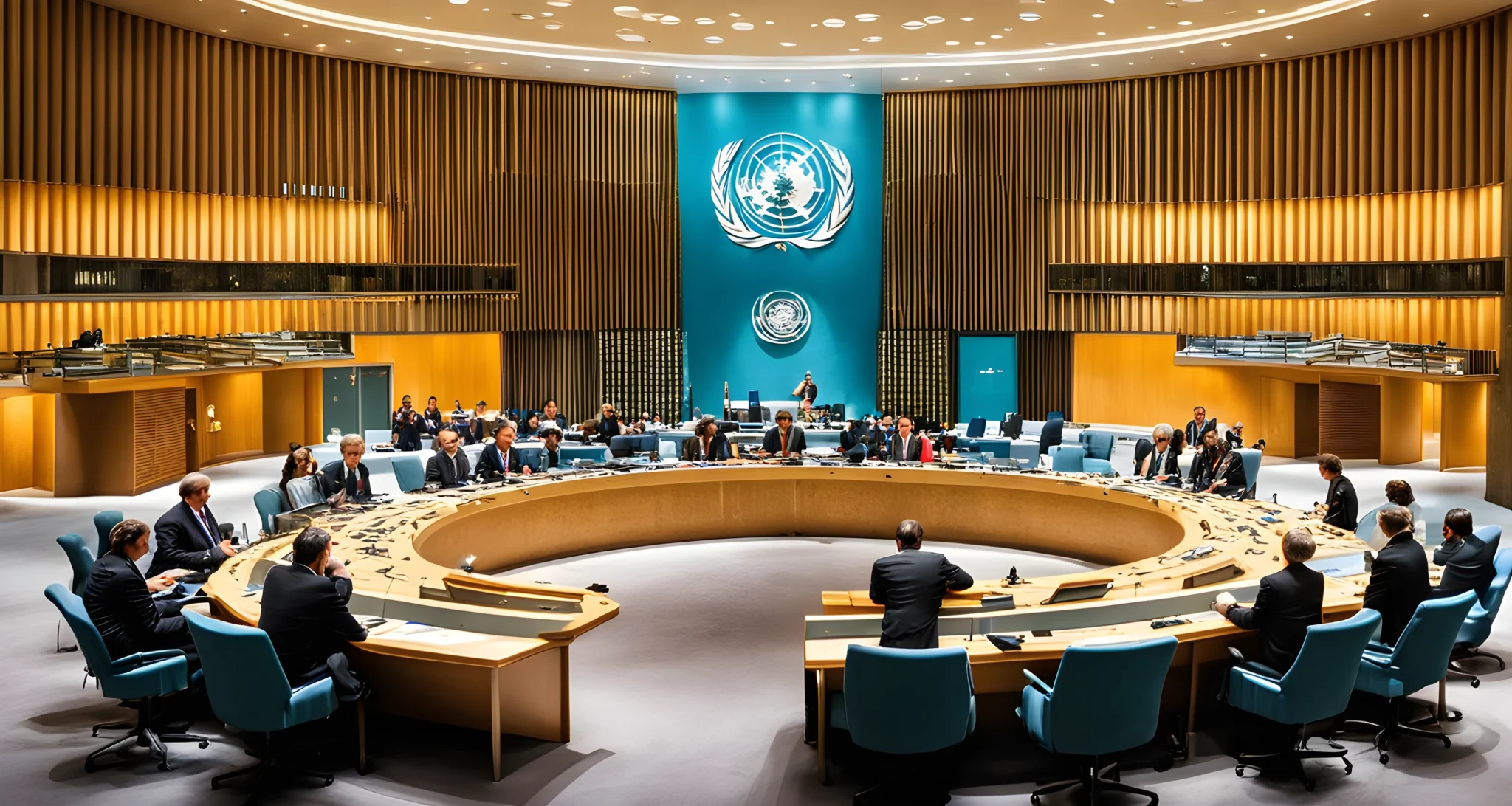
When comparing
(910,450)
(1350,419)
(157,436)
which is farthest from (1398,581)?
(157,436)

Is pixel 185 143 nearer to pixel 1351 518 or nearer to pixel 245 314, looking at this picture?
pixel 245 314

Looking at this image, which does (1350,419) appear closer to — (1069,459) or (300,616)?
(1069,459)

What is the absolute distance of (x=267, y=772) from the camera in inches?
197

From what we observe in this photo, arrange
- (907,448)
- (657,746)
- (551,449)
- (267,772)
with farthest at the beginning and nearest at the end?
(907,448)
(551,449)
(657,746)
(267,772)

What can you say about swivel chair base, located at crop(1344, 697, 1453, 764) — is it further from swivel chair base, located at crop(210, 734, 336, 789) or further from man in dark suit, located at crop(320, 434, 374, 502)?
man in dark suit, located at crop(320, 434, 374, 502)

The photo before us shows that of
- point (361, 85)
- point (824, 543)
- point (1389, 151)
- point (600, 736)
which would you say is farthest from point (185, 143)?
point (1389, 151)

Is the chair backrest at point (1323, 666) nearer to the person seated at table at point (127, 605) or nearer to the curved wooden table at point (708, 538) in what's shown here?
the curved wooden table at point (708, 538)

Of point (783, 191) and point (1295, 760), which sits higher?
point (783, 191)

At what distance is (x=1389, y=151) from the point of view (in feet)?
56.0

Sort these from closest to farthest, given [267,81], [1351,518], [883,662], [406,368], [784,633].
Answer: [883,662] < [784,633] < [1351,518] < [267,81] < [406,368]

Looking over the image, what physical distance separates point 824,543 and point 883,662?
642 centimetres

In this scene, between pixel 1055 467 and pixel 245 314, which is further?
pixel 245 314

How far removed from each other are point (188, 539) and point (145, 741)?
1.62 meters

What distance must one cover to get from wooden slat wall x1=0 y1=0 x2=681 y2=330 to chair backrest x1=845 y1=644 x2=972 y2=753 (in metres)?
13.9
